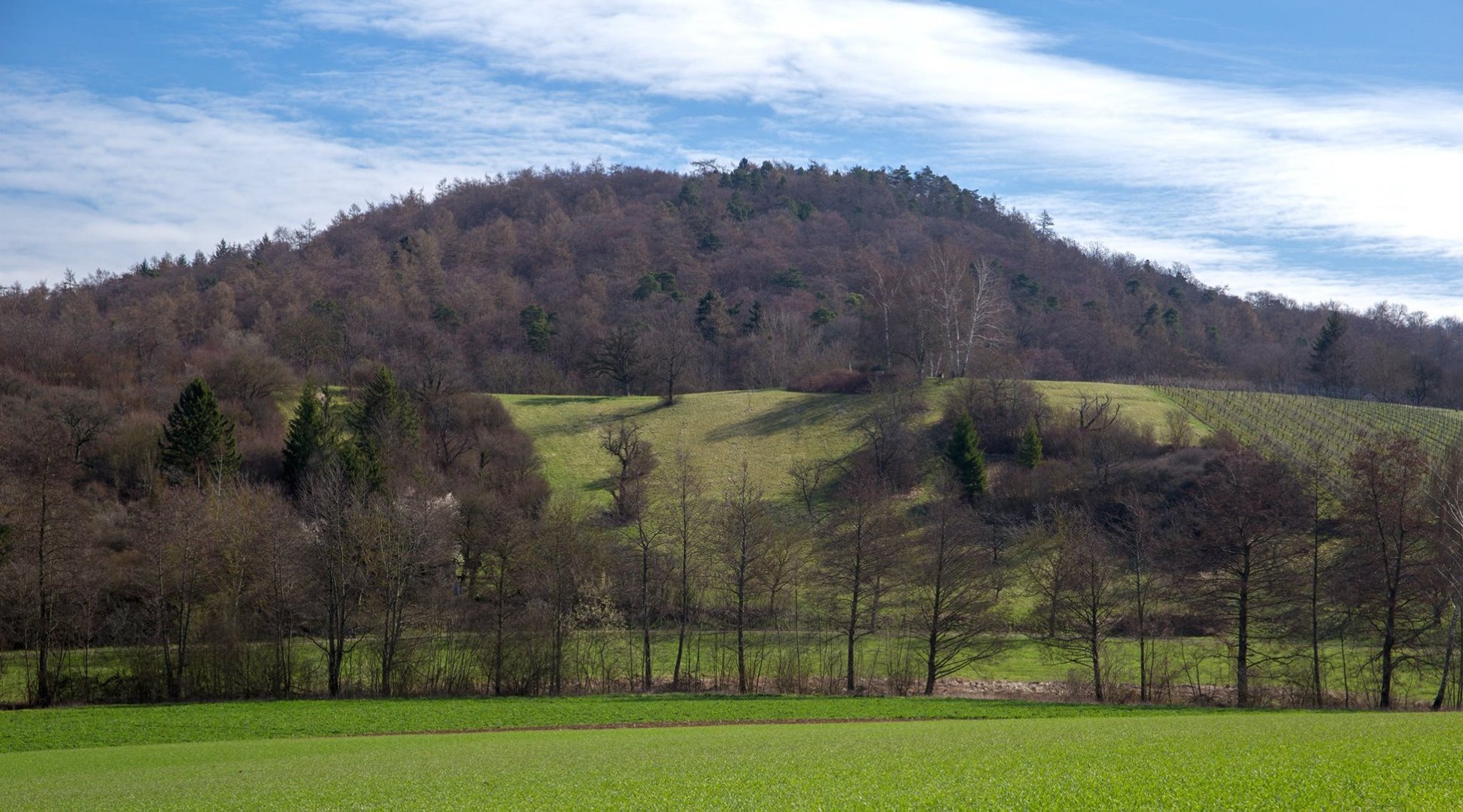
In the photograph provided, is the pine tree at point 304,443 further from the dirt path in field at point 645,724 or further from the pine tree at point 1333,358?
the pine tree at point 1333,358

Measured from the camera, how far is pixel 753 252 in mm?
146875

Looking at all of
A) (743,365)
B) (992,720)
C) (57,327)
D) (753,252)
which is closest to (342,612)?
(992,720)

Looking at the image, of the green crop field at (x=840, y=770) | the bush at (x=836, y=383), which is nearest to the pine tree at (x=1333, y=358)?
the bush at (x=836, y=383)

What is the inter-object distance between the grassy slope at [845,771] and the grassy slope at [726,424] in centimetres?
4398

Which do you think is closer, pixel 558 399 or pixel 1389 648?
pixel 1389 648

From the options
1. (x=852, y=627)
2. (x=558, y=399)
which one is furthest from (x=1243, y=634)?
(x=558, y=399)

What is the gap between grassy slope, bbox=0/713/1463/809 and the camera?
14.4 metres

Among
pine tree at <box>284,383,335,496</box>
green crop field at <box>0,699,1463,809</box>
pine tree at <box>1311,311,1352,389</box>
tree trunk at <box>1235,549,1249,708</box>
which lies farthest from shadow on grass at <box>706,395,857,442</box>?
pine tree at <box>1311,311,1352,389</box>

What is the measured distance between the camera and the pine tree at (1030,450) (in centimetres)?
7169

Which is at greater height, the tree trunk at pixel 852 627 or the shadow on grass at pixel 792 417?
the shadow on grass at pixel 792 417

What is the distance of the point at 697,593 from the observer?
49250mm

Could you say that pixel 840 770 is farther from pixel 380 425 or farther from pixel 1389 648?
pixel 380 425

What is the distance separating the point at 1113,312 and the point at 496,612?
109 meters

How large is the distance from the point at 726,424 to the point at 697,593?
3503 centimetres
